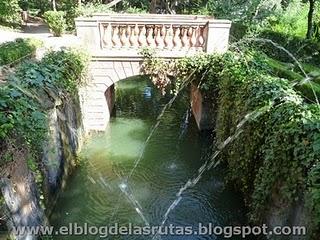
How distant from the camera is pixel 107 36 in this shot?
34.0 ft

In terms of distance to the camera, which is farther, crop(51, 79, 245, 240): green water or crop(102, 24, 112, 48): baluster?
crop(102, 24, 112, 48): baluster

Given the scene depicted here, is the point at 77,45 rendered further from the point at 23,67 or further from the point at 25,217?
the point at 25,217

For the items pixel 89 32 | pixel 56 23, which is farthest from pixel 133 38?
pixel 56 23

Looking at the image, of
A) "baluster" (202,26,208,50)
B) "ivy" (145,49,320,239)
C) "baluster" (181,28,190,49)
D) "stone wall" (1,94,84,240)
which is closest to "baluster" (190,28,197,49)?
"baluster" (181,28,190,49)

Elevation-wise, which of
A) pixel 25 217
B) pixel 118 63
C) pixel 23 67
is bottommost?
pixel 25 217

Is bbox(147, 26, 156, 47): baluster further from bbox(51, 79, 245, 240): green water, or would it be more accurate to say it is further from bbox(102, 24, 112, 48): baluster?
bbox(51, 79, 245, 240): green water

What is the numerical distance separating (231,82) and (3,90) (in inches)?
197

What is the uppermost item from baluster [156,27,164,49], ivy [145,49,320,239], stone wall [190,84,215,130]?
baluster [156,27,164,49]

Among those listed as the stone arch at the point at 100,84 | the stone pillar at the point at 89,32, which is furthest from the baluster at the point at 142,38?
the stone pillar at the point at 89,32

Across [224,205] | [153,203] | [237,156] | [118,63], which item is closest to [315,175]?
[237,156]

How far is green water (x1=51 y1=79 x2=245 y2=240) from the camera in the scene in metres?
7.87

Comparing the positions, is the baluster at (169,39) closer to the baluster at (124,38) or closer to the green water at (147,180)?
the baluster at (124,38)

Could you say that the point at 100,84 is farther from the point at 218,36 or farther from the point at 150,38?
the point at 218,36

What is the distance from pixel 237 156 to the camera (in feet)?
25.3
